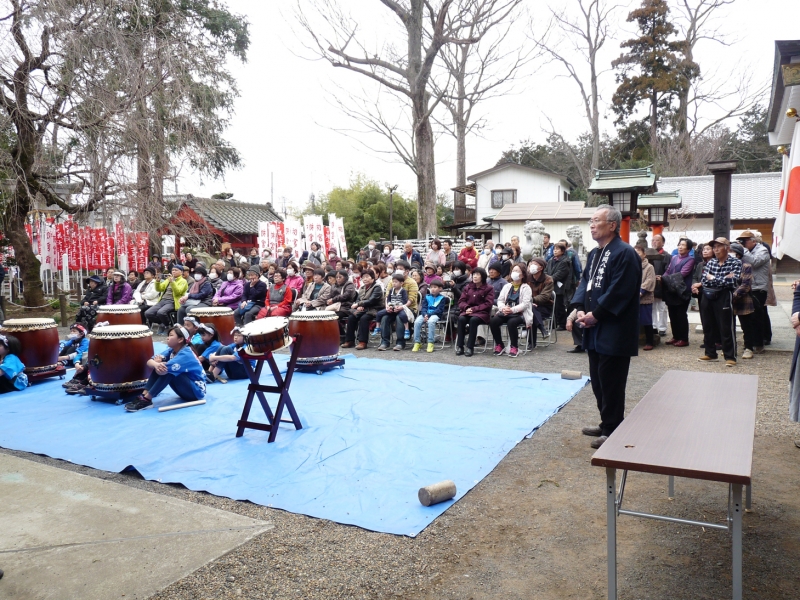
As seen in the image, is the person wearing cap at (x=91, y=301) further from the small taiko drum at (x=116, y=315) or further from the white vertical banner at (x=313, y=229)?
the white vertical banner at (x=313, y=229)

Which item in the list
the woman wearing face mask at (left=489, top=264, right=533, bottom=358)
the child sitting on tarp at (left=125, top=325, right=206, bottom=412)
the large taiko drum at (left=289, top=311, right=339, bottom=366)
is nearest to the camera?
the child sitting on tarp at (left=125, top=325, right=206, bottom=412)

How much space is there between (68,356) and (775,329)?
11044 mm

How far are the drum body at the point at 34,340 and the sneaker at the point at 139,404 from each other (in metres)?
2.42

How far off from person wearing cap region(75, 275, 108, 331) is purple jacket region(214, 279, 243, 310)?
2186mm

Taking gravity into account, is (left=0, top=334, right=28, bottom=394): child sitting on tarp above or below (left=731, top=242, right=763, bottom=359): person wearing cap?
below

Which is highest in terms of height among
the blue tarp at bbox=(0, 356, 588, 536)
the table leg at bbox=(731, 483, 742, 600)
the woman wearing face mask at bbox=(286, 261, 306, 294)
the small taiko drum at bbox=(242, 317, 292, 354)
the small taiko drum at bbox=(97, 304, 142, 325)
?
the woman wearing face mask at bbox=(286, 261, 306, 294)

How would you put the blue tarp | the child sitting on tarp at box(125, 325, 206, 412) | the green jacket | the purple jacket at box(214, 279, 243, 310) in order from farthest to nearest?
the green jacket < the purple jacket at box(214, 279, 243, 310) < the child sitting on tarp at box(125, 325, 206, 412) < the blue tarp

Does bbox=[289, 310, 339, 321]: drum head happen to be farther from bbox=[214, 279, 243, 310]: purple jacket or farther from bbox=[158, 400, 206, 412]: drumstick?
bbox=[214, 279, 243, 310]: purple jacket

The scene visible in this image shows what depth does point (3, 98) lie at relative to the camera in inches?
419

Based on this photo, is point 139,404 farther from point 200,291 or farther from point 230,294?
point 200,291

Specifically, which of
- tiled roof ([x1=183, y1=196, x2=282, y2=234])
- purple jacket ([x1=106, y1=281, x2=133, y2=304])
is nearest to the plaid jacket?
purple jacket ([x1=106, y1=281, x2=133, y2=304])

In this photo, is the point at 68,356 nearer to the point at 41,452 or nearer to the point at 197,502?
the point at 41,452

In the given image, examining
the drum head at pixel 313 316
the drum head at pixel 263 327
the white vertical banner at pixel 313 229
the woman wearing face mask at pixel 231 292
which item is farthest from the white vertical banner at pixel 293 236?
the drum head at pixel 263 327

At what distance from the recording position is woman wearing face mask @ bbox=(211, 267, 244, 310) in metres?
11.9
